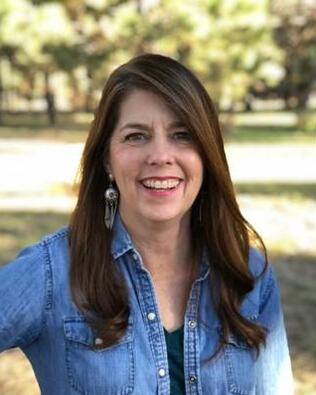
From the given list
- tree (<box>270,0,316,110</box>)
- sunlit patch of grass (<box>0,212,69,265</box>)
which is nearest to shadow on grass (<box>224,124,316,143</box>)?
tree (<box>270,0,316,110</box>)

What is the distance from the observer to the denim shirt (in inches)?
55.7

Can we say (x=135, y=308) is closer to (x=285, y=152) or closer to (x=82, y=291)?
(x=82, y=291)

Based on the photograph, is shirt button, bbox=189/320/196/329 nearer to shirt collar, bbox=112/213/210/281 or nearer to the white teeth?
shirt collar, bbox=112/213/210/281

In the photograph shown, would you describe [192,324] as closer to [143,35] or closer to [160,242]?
[160,242]

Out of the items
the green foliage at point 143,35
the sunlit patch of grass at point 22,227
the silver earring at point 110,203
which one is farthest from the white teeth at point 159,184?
the green foliage at point 143,35

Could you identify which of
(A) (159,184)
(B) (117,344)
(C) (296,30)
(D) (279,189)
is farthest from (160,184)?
(C) (296,30)

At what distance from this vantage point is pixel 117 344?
1442 mm

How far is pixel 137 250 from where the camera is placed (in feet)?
5.15

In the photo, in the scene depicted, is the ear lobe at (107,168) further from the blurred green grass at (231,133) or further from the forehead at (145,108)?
the blurred green grass at (231,133)

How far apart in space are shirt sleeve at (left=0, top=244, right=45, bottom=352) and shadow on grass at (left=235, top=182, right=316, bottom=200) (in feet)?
29.3

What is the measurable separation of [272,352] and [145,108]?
61 centimetres

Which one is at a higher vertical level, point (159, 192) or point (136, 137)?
point (136, 137)

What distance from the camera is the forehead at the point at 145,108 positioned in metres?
1.48

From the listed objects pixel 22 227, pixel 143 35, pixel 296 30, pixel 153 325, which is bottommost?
pixel 22 227
